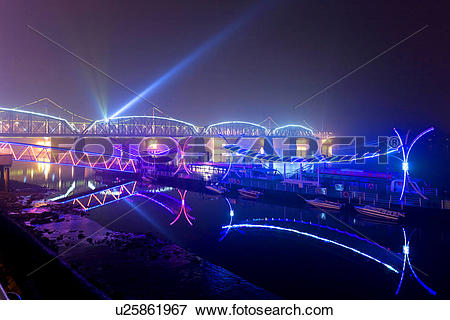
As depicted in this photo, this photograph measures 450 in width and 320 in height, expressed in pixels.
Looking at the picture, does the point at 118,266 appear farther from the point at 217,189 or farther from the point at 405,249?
the point at 217,189

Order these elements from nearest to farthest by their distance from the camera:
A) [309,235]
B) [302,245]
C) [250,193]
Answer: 1. [302,245]
2. [309,235]
3. [250,193]

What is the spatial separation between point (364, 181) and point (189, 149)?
6107cm

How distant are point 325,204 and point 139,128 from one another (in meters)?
93.4

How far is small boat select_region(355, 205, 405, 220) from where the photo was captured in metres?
22.9

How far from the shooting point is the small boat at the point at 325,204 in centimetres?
2681

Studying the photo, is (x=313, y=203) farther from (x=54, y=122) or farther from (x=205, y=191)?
(x=54, y=122)

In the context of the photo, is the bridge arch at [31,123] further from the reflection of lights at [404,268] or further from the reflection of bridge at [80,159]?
the reflection of lights at [404,268]

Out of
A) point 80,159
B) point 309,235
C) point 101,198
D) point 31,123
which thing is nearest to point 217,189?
point 101,198

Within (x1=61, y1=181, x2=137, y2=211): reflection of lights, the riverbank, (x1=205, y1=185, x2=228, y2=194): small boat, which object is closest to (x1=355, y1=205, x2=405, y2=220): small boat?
the riverbank

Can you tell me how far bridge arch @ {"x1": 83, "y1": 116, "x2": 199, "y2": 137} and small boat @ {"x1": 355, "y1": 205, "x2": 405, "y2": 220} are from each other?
2699 inches

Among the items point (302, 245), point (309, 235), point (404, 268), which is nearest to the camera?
point (404, 268)

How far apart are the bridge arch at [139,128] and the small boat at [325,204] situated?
210ft

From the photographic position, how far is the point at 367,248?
17859mm

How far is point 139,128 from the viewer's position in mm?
110062
